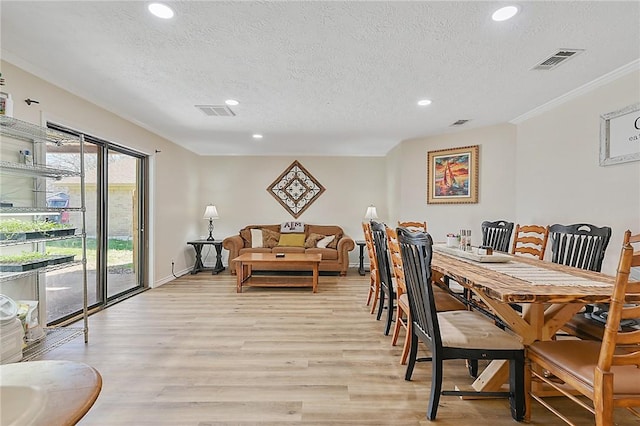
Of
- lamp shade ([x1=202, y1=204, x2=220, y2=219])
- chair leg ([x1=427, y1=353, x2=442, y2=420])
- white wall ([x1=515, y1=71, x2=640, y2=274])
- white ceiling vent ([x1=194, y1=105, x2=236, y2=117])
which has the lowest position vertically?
chair leg ([x1=427, y1=353, x2=442, y2=420])

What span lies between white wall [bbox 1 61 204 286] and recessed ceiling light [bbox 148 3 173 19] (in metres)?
1.57

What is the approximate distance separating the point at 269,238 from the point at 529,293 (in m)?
5.33

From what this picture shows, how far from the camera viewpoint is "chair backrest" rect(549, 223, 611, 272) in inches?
97.9

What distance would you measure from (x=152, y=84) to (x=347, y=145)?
359cm

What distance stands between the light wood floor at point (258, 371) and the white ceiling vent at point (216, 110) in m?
2.35

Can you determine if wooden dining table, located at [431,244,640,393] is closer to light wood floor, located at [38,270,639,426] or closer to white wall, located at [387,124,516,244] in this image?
light wood floor, located at [38,270,639,426]

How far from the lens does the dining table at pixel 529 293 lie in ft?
5.09

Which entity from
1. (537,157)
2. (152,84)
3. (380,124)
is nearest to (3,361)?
(152,84)

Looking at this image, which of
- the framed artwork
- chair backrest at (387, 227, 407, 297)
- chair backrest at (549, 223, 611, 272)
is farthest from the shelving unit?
the framed artwork

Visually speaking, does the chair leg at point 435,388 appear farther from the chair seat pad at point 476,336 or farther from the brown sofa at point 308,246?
the brown sofa at point 308,246

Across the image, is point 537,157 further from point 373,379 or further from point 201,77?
point 201,77

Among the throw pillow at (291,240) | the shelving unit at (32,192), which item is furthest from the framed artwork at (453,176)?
the shelving unit at (32,192)

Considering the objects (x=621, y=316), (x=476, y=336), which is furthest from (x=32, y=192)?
(x=621, y=316)

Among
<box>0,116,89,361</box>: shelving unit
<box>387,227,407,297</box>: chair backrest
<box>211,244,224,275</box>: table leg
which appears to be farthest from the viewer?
<box>211,244,224,275</box>: table leg
